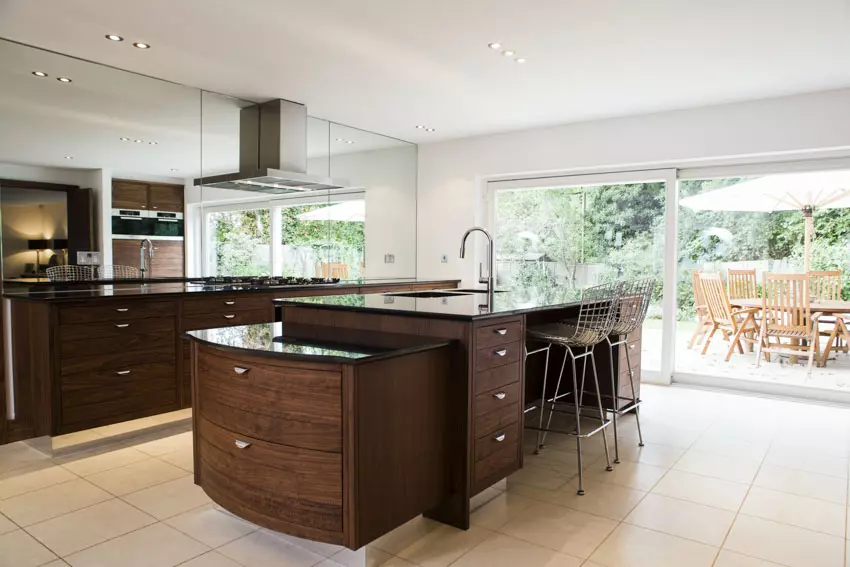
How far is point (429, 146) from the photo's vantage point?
657cm

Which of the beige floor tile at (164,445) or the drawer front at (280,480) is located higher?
the drawer front at (280,480)

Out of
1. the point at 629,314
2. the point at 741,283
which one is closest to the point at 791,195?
the point at 741,283

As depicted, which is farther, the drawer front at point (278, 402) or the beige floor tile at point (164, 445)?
the beige floor tile at point (164, 445)

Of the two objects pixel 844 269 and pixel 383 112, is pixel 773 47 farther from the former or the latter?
pixel 383 112

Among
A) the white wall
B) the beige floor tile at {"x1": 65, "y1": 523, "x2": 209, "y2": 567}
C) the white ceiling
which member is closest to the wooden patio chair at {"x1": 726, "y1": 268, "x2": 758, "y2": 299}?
the white wall

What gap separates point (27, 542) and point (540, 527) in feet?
6.76

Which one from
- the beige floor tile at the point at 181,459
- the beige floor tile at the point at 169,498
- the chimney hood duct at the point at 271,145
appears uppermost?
the chimney hood duct at the point at 271,145

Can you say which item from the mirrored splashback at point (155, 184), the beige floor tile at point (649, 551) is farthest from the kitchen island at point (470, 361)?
the mirrored splashback at point (155, 184)

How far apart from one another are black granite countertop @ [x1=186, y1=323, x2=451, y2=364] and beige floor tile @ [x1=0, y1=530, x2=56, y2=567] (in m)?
0.96

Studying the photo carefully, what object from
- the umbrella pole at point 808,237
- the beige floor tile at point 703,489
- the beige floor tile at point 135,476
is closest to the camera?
the beige floor tile at point 703,489

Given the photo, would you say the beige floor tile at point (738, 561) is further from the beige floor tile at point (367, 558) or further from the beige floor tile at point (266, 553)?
the beige floor tile at point (266, 553)

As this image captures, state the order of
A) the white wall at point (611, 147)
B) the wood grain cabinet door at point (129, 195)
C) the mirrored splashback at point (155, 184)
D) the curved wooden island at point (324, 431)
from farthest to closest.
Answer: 1. the white wall at point (611, 147)
2. the wood grain cabinet door at point (129, 195)
3. the mirrored splashback at point (155, 184)
4. the curved wooden island at point (324, 431)

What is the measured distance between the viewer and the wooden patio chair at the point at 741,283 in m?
4.94

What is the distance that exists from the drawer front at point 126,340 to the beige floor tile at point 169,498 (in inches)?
39.0
